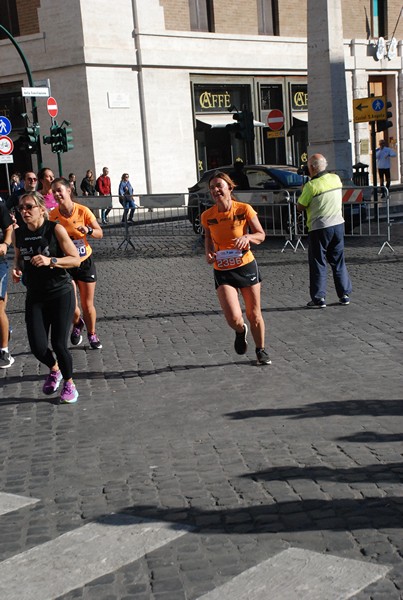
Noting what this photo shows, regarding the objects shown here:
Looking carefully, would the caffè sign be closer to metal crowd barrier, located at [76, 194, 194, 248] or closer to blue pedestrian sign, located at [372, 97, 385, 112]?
blue pedestrian sign, located at [372, 97, 385, 112]

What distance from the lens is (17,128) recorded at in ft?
110

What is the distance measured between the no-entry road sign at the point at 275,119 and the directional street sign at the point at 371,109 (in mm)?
12431

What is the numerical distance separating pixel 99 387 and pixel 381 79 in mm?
36679

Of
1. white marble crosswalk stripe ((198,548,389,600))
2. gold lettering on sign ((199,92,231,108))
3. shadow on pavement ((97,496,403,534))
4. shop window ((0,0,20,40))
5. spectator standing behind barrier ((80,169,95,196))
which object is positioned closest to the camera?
white marble crosswalk stripe ((198,548,389,600))

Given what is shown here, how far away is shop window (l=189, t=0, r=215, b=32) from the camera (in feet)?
112

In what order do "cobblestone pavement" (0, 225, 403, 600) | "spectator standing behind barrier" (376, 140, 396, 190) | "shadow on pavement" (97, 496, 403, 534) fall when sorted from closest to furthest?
"cobblestone pavement" (0, 225, 403, 600), "shadow on pavement" (97, 496, 403, 534), "spectator standing behind barrier" (376, 140, 396, 190)

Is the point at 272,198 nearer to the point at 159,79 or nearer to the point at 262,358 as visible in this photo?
the point at 262,358

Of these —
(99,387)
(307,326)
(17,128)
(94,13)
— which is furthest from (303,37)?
(99,387)

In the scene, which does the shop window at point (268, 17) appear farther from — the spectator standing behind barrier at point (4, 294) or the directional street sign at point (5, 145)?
the spectator standing behind barrier at point (4, 294)

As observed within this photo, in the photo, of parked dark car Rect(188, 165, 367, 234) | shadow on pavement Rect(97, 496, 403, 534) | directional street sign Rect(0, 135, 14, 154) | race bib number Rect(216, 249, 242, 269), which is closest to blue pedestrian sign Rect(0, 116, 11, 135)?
directional street sign Rect(0, 135, 14, 154)

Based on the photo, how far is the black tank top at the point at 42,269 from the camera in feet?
23.6

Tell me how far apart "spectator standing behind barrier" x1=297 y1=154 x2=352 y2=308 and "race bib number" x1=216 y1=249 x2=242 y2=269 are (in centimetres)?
314

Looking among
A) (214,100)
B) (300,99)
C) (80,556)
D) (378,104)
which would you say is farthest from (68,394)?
(300,99)

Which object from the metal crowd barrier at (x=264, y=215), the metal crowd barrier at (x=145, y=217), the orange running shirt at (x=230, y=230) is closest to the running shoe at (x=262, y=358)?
the orange running shirt at (x=230, y=230)
